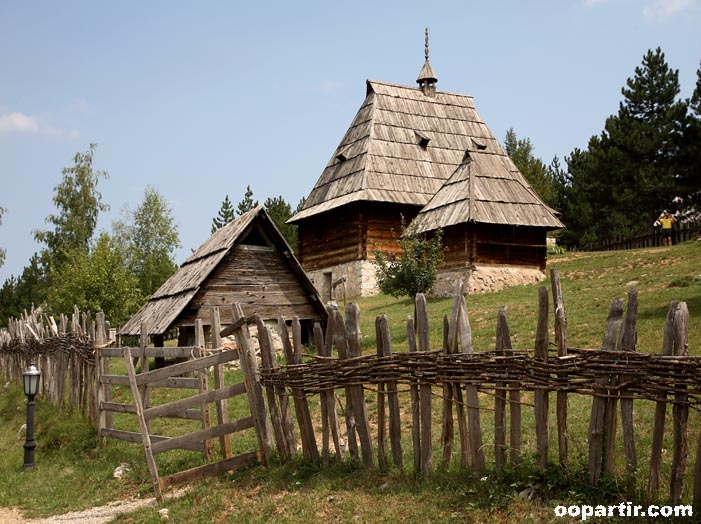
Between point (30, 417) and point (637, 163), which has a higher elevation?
point (637, 163)

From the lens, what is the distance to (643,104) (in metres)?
43.1

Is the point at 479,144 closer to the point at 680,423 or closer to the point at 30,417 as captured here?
the point at 30,417

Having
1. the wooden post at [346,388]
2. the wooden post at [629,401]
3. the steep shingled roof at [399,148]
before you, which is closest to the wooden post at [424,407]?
the wooden post at [346,388]

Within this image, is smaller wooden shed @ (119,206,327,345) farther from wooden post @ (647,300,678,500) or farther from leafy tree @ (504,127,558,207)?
leafy tree @ (504,127,558,207)

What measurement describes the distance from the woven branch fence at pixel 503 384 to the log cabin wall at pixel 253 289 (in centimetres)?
964

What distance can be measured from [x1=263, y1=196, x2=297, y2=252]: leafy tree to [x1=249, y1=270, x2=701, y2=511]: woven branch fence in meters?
40.4

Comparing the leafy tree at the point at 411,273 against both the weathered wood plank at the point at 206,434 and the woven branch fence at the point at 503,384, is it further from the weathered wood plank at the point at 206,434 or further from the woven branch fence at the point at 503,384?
the woven branch fence at the point at 503,384

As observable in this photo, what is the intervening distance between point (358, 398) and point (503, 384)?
1.63 meters

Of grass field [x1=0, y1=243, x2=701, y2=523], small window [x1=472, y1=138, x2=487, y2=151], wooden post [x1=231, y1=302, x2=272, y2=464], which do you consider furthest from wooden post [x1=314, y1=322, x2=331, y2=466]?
small window [x1=472, y1=138, x2=487, y2=151]

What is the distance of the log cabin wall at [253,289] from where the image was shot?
18.2 metres

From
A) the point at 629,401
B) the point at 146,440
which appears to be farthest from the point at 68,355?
the point at 629,401

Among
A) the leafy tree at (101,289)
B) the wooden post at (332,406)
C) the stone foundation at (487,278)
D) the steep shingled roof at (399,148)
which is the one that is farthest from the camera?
the leafy tree at (101,289)

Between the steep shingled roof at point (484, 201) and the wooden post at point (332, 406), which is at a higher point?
the steep shingled roof at point (484, 201)

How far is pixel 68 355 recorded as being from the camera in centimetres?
1445
